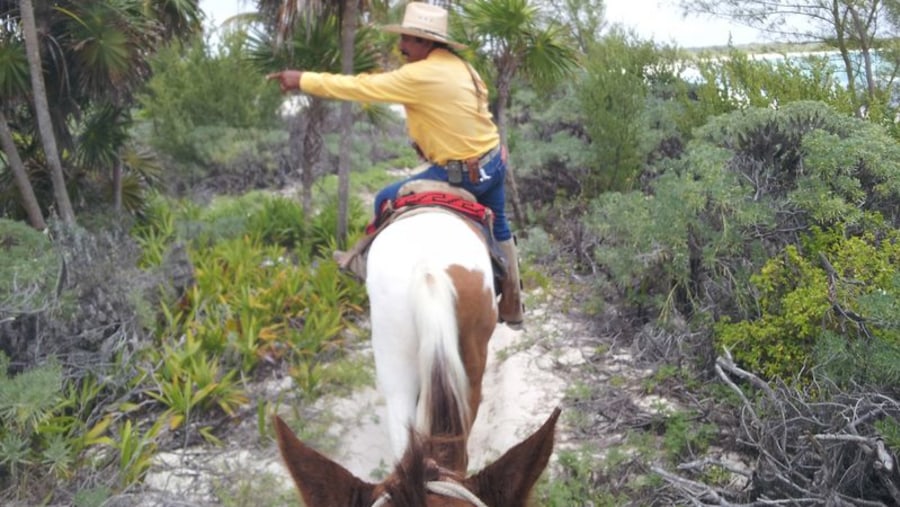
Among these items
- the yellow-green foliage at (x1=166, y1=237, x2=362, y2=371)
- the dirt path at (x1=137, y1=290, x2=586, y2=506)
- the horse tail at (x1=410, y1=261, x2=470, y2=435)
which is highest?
the horse tail at (x1=410, y1=261, x2=470, y2=435)

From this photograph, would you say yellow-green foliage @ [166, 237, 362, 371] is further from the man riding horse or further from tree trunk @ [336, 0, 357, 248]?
the man riding horse

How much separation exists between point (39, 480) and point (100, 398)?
3.07 ft

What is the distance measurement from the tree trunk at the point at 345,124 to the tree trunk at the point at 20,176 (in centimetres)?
297

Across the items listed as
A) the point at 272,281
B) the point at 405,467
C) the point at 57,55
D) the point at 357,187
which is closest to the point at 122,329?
the point at 272,281

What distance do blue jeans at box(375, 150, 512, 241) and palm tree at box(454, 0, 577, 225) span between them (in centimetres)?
433

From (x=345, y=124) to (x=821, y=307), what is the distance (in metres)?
5.81

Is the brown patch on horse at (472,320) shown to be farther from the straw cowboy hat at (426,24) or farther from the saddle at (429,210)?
the straw cowboy hat at (426,24)

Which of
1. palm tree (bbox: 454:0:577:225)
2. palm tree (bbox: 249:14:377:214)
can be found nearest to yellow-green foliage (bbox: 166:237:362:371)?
palm tree (bbox: 249:14:377:214)

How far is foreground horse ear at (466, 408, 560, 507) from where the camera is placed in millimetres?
1878

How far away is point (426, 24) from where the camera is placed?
4.74m

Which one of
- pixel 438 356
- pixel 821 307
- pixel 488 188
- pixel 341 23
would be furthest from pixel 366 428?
pixel 341 23

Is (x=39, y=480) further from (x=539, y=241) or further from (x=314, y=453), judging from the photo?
(x=539, y=241)

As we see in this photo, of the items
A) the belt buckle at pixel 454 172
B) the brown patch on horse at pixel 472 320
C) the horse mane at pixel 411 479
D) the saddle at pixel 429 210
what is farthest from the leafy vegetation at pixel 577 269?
the horse mane at pixel 411 479

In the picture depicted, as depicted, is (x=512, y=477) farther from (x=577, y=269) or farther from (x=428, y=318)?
(x=577, y=269)
